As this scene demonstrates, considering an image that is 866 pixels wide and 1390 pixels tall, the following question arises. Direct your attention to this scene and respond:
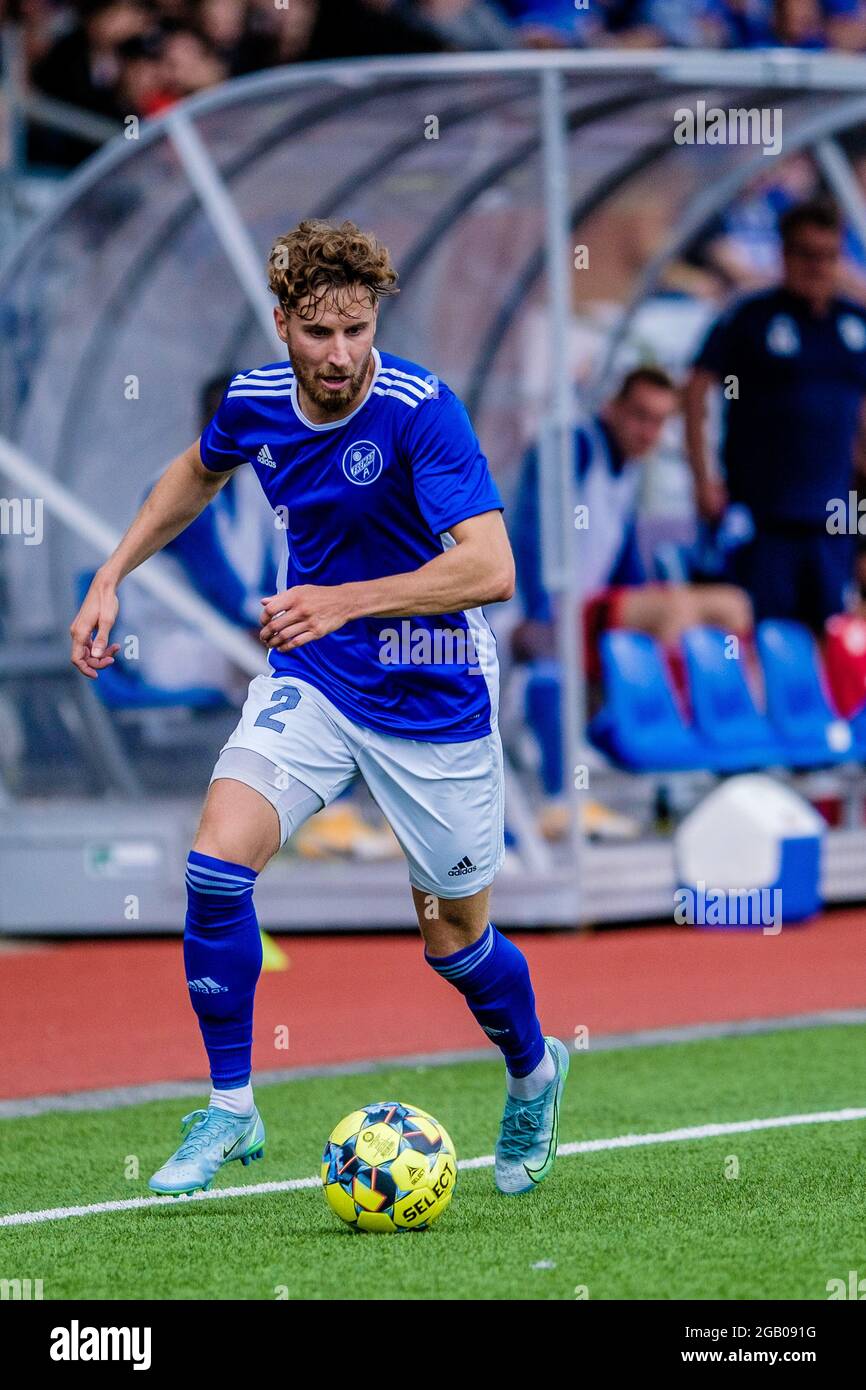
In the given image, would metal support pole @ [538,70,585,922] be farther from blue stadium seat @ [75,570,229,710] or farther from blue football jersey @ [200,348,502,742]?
blue football jersey @ [200,348,502,742]

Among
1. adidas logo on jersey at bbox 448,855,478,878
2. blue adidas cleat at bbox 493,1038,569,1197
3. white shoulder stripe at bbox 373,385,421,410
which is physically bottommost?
blue adidas cleat at bbox 493,1038,569,1197

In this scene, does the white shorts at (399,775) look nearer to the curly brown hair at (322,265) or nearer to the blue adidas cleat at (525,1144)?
the blue adidas cleat at (525,1144)

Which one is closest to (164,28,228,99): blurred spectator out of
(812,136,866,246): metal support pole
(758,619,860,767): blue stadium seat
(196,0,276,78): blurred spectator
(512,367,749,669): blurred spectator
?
(196,0,276,78): blurred spectator

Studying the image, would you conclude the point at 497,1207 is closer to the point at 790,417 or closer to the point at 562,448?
the point at 562,448

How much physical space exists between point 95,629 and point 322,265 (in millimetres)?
987

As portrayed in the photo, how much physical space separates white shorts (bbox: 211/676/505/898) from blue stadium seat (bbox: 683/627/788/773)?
241 inches

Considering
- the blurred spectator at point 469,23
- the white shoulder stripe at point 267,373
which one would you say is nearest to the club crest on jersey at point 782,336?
the blurred spectator at point 469,23

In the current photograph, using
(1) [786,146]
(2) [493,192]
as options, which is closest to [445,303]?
(2) [493,192]

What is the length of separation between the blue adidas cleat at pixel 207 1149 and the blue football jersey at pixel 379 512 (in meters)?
0.95

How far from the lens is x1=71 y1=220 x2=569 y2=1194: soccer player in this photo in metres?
4.90

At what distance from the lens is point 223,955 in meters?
4.97

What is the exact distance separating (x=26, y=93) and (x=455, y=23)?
10.5 feet

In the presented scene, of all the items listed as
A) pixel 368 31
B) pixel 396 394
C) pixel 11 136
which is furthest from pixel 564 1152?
pixel 368 31

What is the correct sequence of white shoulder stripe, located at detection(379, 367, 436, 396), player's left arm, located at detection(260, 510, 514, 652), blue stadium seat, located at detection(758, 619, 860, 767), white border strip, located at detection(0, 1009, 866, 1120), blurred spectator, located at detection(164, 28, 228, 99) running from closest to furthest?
1. player's left arm, located at detection(260, 510, 514, 652)
2. white shoulder stripe, located at detection(379, 367, 436, 396)
3. white border strip, located at detection(0, 1009, 866, 1120)
4. blue stadium seat, located at detection(758, 619, 860, 767)
5. blurred spectator, located at detection(164, 28, 228, 99)
